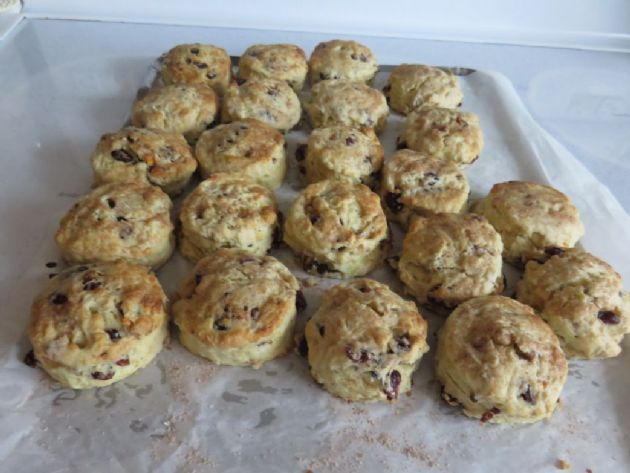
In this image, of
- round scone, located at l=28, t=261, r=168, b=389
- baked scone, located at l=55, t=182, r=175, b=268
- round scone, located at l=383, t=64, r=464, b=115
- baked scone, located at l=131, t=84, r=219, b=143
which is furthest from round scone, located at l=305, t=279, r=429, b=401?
round scone, located at l=383, t=64, r=464, b=115

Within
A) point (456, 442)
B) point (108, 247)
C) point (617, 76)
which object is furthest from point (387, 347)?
point (617, 76)

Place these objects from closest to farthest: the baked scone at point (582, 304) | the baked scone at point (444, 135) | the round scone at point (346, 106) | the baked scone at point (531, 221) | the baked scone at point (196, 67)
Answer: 1. the baked scone at point (582, 304)
2. the baked scone at point (531, 221)
3. the baked scone at point (444, 135)
4. the round scone at point (346, 106)
5. the baked scone at point (196, 67)

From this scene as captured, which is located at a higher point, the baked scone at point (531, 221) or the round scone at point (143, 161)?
the round scone at point (143, 161)

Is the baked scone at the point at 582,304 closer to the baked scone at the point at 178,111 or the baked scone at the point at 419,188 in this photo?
the baked scone at the point at 419,188

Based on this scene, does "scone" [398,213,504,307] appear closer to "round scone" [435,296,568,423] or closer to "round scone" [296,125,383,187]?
"round scone" [435,296,568,423]

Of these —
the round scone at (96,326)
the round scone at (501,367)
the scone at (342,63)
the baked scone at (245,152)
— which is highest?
the scone at (342,63)

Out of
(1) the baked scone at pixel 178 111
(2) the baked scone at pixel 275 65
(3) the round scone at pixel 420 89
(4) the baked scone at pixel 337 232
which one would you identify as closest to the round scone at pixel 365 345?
(4) the baked scone at pixel 337 232

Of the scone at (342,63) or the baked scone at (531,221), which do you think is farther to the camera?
the scone at (342,63)
